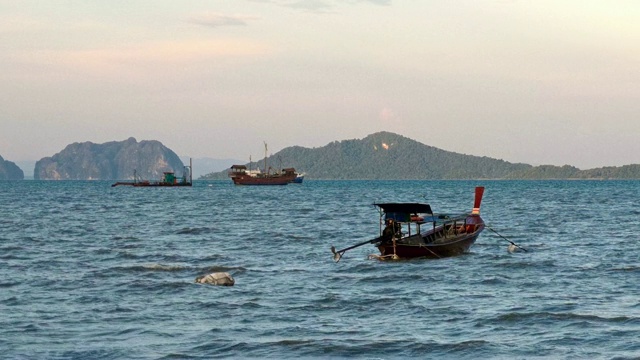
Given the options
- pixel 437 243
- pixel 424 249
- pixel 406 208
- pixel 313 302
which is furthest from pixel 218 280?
pixel 437 243

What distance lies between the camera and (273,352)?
21219 mm

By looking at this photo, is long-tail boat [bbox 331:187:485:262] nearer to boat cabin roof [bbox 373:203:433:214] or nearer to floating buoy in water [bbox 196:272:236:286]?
boat cabin roof [bbox 373:203:433:214]

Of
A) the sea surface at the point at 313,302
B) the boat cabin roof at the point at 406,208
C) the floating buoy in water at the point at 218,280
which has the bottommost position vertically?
the sea surface at the point at 313,302

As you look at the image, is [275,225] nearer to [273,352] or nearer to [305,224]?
[305,224]

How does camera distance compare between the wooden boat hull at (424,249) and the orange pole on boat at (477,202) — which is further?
the orange pole on boat at (477,202)

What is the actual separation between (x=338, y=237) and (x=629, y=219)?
32628 mm

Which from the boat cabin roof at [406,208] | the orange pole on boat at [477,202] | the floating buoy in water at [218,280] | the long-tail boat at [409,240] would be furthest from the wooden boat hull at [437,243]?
the floating buoy in water at [218,280]

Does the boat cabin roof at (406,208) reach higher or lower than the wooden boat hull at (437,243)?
higher

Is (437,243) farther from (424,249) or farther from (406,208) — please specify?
(406,208)

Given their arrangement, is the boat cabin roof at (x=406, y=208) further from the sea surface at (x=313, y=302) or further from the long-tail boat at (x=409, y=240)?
the sea surface at (x=313, y=302)

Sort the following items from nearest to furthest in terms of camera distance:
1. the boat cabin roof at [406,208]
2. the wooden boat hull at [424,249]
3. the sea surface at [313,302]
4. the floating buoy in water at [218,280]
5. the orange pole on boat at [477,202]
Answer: the sea surface at [313,302] → the floating buoy in water at [218,280] → the wooden boat hull at [424,249] → the boat cabin roof at [406,208] → the orange pole on boat at [477,202]

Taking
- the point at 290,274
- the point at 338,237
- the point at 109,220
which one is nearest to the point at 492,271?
the point at 290,274

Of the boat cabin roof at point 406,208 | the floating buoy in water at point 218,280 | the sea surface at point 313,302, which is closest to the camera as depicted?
the sea surface at point 313,302

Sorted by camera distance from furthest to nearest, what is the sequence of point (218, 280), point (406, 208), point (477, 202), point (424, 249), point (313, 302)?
point (477, 202) → point (424, 249) → point (406, 208) → point (218, 280) → point (313, 302)
